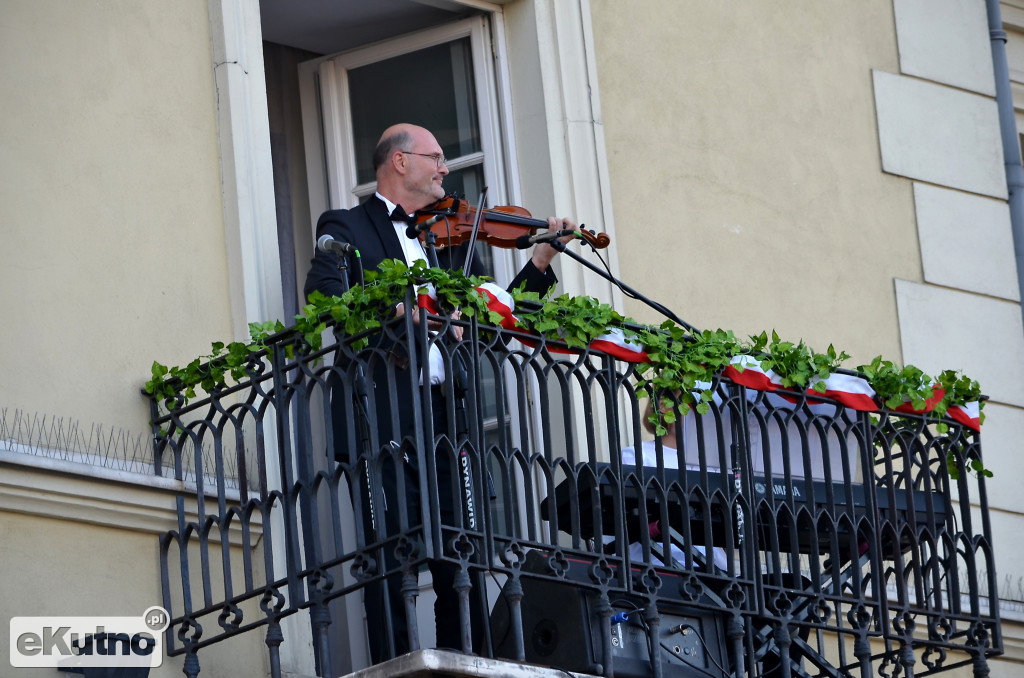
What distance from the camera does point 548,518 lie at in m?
6.10

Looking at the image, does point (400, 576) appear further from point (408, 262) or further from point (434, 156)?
point (434, 156)

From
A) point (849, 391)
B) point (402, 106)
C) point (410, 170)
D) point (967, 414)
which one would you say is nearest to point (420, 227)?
point (410, 170)

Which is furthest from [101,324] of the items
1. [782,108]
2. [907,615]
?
[782,108]

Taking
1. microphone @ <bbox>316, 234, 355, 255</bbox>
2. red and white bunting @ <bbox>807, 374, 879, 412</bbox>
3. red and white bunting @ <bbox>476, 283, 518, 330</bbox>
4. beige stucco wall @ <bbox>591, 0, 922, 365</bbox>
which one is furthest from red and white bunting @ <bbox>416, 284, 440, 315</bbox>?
beige stucco wall @ <bbox>591, 0, 922, 365</bbox>

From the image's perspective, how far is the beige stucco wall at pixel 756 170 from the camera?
7.90 meters

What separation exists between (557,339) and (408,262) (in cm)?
93

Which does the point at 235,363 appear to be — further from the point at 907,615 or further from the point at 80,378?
the point at 907,615

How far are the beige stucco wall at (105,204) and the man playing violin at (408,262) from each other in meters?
0.46

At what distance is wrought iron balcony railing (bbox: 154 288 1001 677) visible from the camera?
566 cm

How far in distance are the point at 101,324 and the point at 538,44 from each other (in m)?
2.37

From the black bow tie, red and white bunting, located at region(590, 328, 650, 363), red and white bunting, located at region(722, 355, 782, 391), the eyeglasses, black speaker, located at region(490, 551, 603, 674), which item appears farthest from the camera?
the eyeglasses

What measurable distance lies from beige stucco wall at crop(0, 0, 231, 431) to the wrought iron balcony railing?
0.28 metres

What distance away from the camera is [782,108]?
8445mm

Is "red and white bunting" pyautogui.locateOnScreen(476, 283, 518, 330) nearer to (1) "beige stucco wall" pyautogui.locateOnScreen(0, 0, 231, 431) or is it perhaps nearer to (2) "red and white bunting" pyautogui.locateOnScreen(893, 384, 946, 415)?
(1) "beige stucco wall" pyautogui.locateOnScreen(0, 0, 231, 431)
